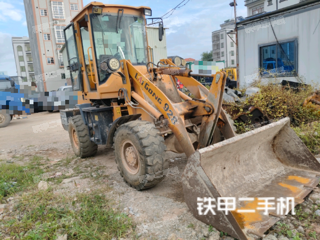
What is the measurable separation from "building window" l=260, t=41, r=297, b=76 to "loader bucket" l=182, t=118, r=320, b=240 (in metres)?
6.66

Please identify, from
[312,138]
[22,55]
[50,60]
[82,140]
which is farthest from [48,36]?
[312,138]

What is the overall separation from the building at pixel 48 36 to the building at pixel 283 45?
28.7 m

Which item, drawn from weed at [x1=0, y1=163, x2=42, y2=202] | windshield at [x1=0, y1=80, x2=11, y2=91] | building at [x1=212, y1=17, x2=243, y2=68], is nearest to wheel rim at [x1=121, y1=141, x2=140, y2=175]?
weed at [x1=0, y1=163, x2=42, y2=202]

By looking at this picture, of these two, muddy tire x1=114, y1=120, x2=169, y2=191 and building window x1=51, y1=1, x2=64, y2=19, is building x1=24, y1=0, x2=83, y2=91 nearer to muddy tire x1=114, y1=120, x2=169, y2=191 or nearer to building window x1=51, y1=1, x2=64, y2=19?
building window x1=51, y1=1, x2=64, y2=19

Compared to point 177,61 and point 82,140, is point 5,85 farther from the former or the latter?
point 177,61

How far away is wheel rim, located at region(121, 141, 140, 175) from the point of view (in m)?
3.59

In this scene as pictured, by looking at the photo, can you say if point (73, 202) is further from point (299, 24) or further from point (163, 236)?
point (299, 24)

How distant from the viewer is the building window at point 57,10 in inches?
1364

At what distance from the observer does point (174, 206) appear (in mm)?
3135

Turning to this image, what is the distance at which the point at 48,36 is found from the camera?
115ft

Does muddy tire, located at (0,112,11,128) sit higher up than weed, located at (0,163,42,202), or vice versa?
muddy tire, located at (0,112,11,128)

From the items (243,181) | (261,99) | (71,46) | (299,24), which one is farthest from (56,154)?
(299,24)

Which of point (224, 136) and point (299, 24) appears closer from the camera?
point (224, 136)

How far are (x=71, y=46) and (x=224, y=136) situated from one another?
3.86 metres
